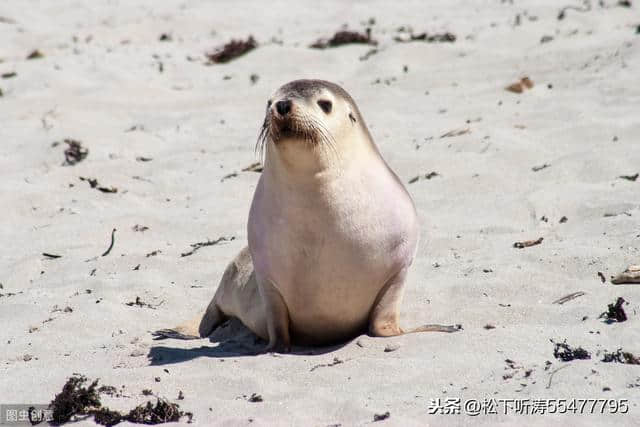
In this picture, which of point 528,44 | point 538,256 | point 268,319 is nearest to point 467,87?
point 528,44

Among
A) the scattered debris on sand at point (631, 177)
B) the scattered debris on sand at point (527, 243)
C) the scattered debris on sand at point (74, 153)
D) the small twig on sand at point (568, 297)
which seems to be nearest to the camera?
Answer: the small twig on sand at point (568, 297)

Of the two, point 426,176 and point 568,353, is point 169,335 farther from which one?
point 426,176

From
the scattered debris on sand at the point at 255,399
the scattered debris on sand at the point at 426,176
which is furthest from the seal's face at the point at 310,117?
the scattered debris on sand at the point at 426,176

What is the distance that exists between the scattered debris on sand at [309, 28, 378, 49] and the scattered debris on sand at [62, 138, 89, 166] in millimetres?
4228

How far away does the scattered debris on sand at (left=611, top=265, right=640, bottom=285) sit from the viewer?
5016 mm

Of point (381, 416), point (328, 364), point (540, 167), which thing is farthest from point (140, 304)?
point (540, 167)

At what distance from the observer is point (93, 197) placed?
8.09 metres

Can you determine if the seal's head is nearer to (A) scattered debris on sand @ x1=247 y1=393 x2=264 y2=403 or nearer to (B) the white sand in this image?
(B) the white sand

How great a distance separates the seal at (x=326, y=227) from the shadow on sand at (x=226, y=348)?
0.13 m

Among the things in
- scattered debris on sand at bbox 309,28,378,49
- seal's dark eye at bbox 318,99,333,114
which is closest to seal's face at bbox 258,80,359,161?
seal's dark eye at bbox 318,99,333,114

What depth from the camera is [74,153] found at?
8.85m

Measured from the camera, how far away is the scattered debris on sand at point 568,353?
3.94 metres

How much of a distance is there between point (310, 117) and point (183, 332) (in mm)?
1544

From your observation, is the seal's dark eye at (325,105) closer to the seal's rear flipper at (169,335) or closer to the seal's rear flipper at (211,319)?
the seal's rear flipper at (169,335)
